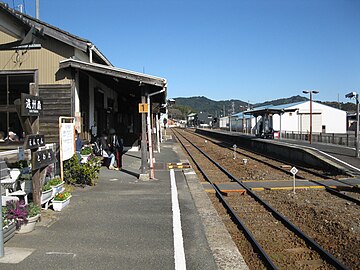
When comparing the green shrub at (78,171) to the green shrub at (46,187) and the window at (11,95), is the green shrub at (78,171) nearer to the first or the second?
the green shrub at (46,187)

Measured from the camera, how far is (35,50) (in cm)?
1052

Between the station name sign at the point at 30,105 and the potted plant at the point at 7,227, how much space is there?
143 centimetres

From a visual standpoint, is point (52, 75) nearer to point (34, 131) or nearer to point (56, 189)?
point (56, 189)

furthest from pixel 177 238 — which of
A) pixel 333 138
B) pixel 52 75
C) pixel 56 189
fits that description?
pixel 333 138

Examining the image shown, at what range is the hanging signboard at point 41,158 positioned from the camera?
224 inches

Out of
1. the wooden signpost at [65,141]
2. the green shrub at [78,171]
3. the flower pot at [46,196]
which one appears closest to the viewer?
the flower pot at [46,196]

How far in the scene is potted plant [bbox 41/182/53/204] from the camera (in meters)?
6.32

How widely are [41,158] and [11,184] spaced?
30.9 inches

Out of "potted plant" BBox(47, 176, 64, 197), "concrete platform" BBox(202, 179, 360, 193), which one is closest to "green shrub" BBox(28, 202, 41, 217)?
"potted plant" BBox(47, 176, 64, 197)

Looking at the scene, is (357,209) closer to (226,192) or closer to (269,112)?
(226,192)

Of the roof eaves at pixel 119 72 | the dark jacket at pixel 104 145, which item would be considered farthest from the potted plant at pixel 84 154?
the roof eaves at pixel 119 72

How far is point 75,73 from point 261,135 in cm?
2503

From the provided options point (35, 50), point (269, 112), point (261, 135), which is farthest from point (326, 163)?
point (261, 135)

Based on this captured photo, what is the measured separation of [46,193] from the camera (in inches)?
253
